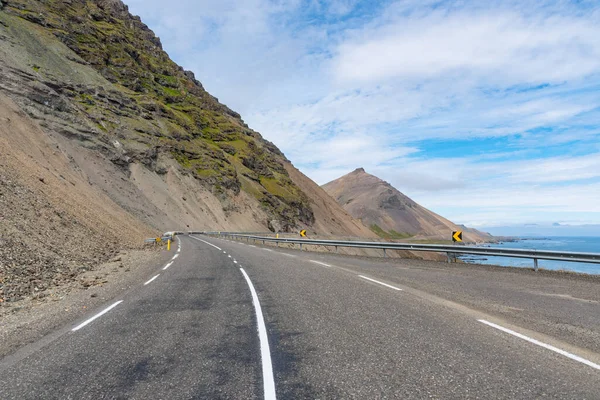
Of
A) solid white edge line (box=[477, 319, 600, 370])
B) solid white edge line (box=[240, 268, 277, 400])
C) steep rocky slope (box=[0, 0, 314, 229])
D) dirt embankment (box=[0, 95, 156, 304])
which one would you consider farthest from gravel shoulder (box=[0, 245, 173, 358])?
steep rocky slope (box=[0, 0, 314, 229])

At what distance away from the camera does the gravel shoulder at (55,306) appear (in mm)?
5965

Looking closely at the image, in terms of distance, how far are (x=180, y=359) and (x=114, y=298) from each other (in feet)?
16.8

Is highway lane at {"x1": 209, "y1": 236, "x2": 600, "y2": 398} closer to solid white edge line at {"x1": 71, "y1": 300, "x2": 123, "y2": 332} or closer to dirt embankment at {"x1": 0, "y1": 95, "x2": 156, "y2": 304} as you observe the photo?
solid white edge line at {"x1": 71, "y1": 300, "x2": 123, "y2": 332}

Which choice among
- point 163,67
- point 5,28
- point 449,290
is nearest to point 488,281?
point 449,290

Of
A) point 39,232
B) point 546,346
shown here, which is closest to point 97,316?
point 546,346

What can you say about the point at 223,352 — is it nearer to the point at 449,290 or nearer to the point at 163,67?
the point at 449,290

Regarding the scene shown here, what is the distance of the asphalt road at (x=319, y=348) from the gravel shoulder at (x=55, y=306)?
416mm

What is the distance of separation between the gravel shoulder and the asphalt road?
0.42 m

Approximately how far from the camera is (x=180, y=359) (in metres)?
4.61

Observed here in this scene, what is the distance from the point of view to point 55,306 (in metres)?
8.05

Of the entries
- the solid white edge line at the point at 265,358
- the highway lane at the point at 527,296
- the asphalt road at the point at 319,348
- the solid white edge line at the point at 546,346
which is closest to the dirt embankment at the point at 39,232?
the asphalt road at the point at 319,348

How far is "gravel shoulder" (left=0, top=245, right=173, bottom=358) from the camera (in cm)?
596

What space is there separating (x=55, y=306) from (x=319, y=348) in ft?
21.7

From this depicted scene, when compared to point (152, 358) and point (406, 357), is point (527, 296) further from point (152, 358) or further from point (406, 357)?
point (152, 358)
